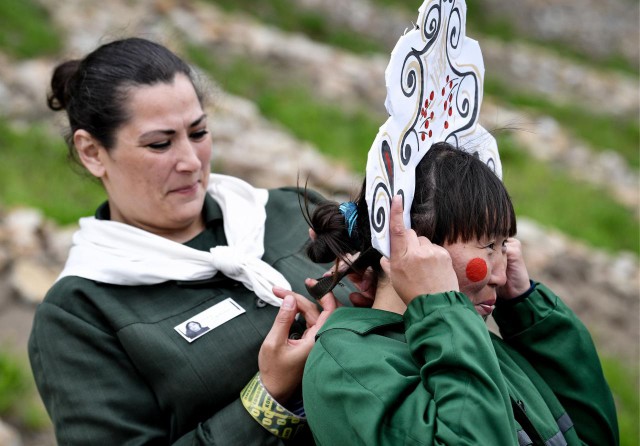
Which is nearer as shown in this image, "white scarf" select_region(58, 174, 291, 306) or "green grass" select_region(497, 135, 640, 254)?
"white scarf" select_region(58, 174, 291, 306)

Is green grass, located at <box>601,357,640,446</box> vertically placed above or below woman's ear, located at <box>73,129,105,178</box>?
below

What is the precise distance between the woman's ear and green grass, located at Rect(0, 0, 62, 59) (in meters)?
4.75

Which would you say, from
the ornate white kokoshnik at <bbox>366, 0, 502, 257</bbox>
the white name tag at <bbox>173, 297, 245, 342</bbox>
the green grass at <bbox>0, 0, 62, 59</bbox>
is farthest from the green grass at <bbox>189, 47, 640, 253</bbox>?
the ornate white kokoshnik at <bbox>366, 0, 502, 257</bbox>

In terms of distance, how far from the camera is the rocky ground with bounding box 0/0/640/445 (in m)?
4.84

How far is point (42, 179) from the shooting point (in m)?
5.54

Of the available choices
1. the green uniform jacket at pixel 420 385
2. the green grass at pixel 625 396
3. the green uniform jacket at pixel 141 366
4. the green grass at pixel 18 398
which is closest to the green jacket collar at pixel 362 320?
the green uniform jacket at pixel 420 385

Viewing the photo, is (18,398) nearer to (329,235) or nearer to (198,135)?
(198,135)

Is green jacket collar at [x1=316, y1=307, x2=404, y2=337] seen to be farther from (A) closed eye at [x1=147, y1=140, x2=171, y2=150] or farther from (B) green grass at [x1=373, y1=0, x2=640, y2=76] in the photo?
(B) green grass at [x1=373, y1=0, x2=640, y2=76]

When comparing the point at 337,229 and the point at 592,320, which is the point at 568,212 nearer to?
the point at 592,320

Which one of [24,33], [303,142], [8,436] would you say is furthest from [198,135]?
[24,33]

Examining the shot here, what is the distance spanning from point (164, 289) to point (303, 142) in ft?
15.3

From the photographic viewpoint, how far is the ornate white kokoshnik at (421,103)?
1.77 m

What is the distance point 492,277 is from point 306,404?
53 centimetres

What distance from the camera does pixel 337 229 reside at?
2016mm
